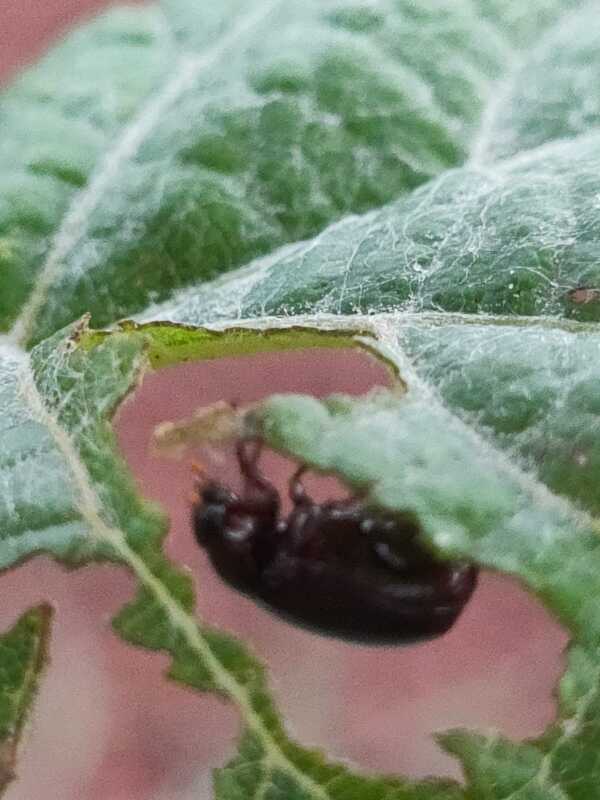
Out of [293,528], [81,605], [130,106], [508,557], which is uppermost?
[130,106]

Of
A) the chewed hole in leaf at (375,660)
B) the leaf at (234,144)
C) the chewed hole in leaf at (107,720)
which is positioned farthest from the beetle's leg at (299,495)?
the chewed hole in leaf at (107,720)

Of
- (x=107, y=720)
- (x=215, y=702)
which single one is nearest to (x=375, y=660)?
(x=215, y=702)

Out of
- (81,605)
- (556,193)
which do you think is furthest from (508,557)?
(81,605)

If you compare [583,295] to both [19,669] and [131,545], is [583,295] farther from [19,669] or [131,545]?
[19,669]

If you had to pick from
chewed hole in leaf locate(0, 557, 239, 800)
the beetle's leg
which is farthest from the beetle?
chewed hole in leaf locate(0, 557, 239, 800)

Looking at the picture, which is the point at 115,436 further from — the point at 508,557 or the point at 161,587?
the point at 508,557

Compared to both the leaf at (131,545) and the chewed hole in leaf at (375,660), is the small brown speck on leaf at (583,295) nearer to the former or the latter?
the leaf at (131,545)
